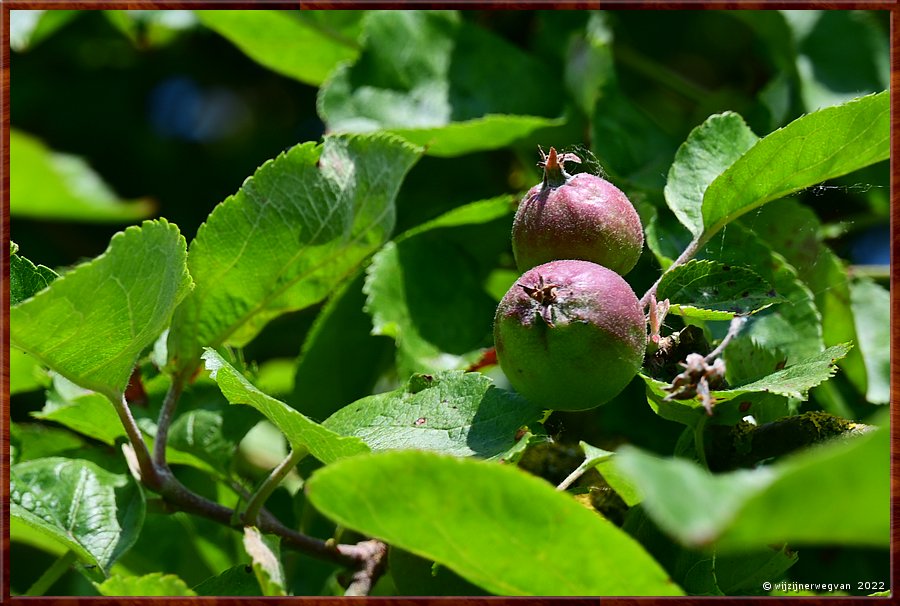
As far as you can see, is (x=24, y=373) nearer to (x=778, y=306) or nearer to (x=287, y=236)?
(x=287, y=236)

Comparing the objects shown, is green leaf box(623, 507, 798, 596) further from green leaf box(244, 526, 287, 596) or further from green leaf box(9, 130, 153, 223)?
green leaf box(9, 130, 153, 223)

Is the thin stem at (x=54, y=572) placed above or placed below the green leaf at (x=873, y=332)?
below

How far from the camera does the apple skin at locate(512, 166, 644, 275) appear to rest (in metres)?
0.88

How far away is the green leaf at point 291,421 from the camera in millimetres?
807

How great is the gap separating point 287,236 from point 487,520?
0.48 meters

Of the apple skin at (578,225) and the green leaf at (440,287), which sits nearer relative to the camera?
the apple skin at (578,225)

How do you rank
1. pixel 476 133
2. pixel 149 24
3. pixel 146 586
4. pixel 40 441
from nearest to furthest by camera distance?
1. pixel 146 586
2. pixel 40 441
3. pixel 476 133
4. pixel 149 24

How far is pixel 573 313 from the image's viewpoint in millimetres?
791

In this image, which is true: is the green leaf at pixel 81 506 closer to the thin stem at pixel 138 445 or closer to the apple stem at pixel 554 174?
the thin stem at pixel 138 445

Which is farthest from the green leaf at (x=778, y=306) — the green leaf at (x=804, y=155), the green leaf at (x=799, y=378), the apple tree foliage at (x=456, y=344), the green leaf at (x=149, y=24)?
the green leaf at (x=149, y=24)

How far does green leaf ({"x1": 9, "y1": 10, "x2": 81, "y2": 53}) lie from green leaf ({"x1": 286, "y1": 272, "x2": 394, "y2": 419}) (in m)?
0.55

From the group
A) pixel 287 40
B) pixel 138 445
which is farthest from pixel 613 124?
pixel 138 445

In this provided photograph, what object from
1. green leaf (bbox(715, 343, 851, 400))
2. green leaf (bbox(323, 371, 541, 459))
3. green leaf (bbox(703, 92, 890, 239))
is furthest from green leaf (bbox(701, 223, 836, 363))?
green leaf (bbox(323, 371, 541, 459))

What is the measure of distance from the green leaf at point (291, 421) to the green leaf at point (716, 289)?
0.33 meters
